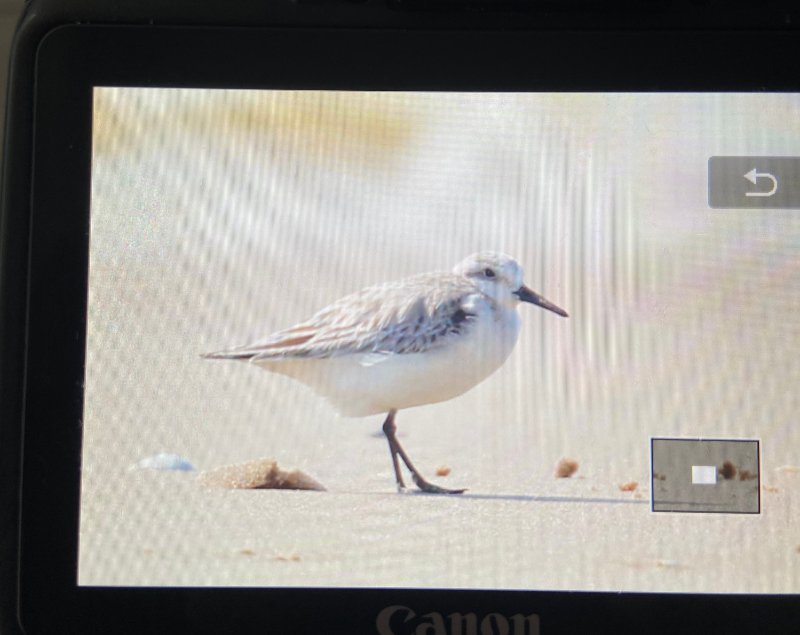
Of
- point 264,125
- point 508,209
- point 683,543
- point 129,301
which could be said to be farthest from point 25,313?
point 683,543

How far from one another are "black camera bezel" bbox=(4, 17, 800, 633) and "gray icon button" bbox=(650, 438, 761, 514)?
0.09 meters

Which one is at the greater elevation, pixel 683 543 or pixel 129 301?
Answer: pixel 129 301

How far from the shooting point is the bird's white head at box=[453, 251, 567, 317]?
0.49 metres

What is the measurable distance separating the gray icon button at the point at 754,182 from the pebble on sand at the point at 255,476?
281mm

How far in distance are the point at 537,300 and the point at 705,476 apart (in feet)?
0.44

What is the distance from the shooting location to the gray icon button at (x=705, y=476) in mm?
475

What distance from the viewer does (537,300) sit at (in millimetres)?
493

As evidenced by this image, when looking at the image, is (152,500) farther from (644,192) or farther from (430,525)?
(644,192)

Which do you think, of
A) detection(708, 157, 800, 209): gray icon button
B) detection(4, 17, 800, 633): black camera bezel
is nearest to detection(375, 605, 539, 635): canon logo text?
detection(4, 17, 800, 633): black camera bezel

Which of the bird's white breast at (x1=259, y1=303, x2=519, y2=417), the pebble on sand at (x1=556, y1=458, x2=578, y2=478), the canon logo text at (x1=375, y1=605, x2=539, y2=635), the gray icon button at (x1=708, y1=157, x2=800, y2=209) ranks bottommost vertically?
the canon logo text at (x1=375, y1=605, x2=539, y2=635)

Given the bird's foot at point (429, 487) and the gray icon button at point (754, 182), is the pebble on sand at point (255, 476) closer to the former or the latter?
the bird's foot at point (429, 487)

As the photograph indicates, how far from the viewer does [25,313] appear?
0.48m

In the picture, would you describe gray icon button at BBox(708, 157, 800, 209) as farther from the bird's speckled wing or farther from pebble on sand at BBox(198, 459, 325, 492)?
pebble on sand at BBox(198, 459, 325, 492)

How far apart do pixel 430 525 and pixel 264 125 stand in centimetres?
25
